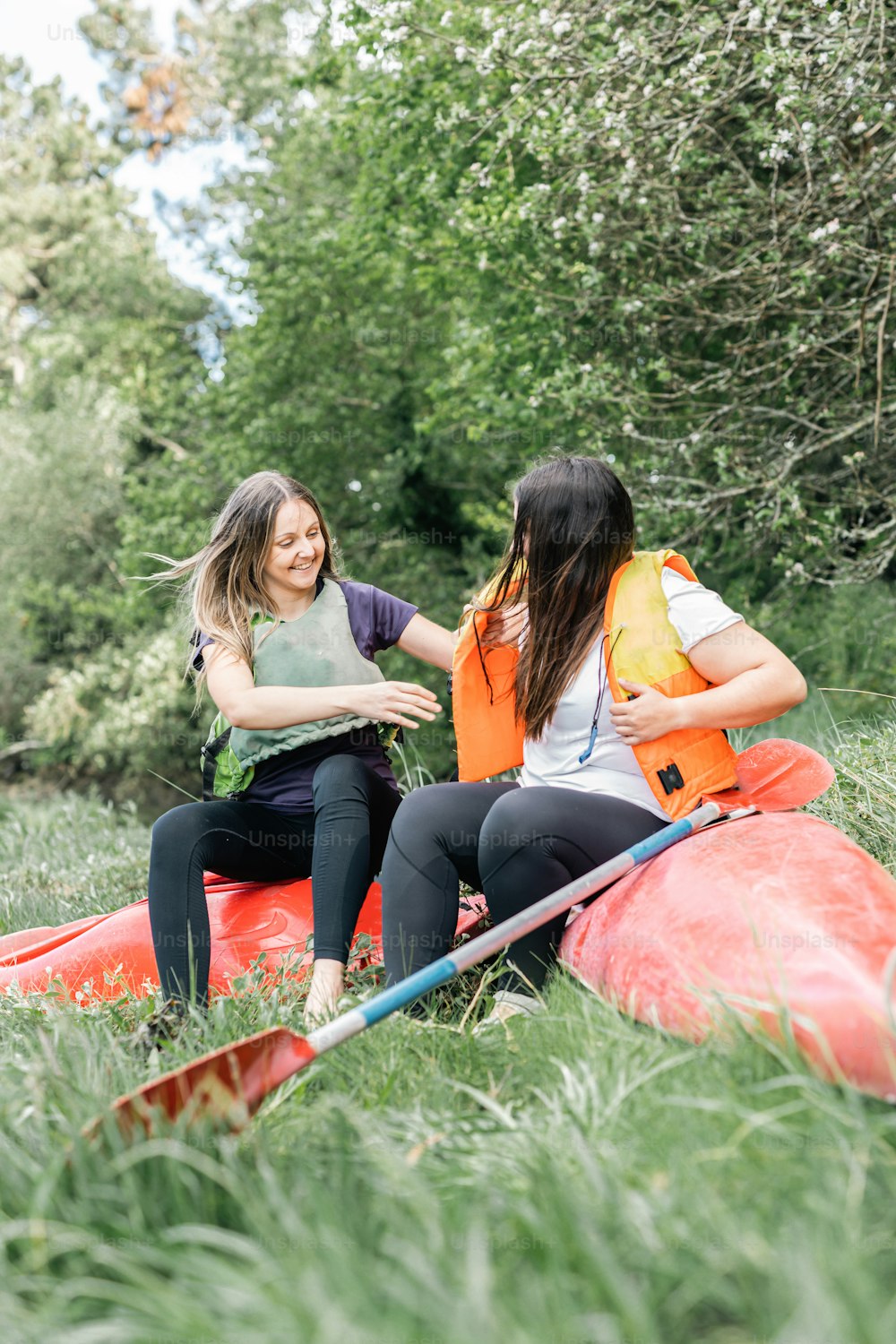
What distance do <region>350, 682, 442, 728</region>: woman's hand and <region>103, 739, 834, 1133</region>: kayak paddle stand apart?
21.4 inches

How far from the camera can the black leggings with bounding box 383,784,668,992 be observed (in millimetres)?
2266

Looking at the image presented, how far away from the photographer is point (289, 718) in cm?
276

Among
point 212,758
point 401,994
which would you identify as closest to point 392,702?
point 212,758

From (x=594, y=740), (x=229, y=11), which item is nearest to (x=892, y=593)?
(x=594, y=740)

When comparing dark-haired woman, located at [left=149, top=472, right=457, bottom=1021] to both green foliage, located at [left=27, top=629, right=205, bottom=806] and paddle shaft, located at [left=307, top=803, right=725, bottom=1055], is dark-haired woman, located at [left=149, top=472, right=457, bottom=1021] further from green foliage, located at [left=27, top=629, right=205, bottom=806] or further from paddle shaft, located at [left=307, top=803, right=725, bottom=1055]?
green foliage, located at [left=27, top=629, right=205, bottom=806]

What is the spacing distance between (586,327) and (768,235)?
1044 mm

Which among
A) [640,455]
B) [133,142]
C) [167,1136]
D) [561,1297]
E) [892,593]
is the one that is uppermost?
[133,142]

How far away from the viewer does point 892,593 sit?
6.44m

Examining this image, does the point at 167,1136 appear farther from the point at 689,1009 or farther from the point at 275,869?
the point at 275,869

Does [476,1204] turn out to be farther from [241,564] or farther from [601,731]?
[241,564]

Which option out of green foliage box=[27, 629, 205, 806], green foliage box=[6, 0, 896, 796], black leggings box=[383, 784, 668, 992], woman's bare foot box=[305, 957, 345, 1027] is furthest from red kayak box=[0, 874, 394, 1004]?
green foliage box=[27, 629, 205, 806]

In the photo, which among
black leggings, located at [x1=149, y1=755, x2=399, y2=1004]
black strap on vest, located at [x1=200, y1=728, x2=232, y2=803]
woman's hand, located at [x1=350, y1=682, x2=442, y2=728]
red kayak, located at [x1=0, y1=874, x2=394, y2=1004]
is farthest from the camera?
black strap on vest, located at [x1=200, y1=728, x2=232, y2=803]

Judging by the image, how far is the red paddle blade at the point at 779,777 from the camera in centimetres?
247

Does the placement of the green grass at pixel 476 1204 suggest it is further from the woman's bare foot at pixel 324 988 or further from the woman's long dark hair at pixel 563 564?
the woman's long dark hair at pixel 563 564
